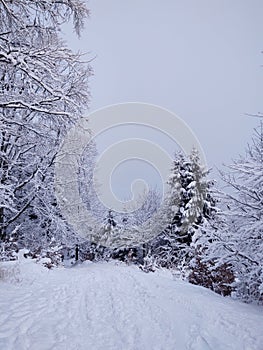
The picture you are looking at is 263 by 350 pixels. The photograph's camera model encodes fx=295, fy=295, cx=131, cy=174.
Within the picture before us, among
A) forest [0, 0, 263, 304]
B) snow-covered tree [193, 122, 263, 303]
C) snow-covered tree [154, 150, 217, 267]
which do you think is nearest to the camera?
forest [0, 0, 263, 304]

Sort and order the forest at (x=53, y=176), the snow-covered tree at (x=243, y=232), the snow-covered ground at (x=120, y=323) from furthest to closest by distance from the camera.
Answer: the snow-covered tree at (x=243, y=232) < the forest at (x=53, y=176) < the snow-covered ground at (x=120, y=323)

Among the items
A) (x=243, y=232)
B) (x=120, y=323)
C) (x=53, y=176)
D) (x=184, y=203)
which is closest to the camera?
(x=120, y=323)

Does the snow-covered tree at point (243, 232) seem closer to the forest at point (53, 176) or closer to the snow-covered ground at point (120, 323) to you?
the forest at point (53, 176)

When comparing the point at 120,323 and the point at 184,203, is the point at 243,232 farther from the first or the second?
the point at 184,203

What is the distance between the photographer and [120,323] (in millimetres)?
3926

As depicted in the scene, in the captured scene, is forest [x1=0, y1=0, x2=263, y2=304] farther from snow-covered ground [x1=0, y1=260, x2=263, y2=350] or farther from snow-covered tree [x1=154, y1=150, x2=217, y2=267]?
snow-covered ground [x1=0, y1=260, x2=263, y2=350]

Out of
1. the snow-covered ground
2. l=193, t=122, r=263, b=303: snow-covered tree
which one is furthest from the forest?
the snow-covered ground

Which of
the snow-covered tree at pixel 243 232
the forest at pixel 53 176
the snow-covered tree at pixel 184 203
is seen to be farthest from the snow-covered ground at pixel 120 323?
the snow-covered tree at pixel 184 203

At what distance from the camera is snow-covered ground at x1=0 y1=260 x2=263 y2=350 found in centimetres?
311

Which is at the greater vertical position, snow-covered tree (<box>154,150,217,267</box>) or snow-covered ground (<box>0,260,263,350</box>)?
snow-covered tree (<box>154,150,217,267</box>)

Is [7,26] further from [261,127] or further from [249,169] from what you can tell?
[261,127]

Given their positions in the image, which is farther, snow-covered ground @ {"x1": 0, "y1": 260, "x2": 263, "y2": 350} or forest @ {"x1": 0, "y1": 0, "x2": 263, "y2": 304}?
forest @ {"x1": 0, "y1": 0, "x2": 263, "y2": 304}

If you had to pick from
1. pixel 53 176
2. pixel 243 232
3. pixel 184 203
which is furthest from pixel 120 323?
pixel 184 203

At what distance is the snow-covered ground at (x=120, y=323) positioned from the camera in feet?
10.2
